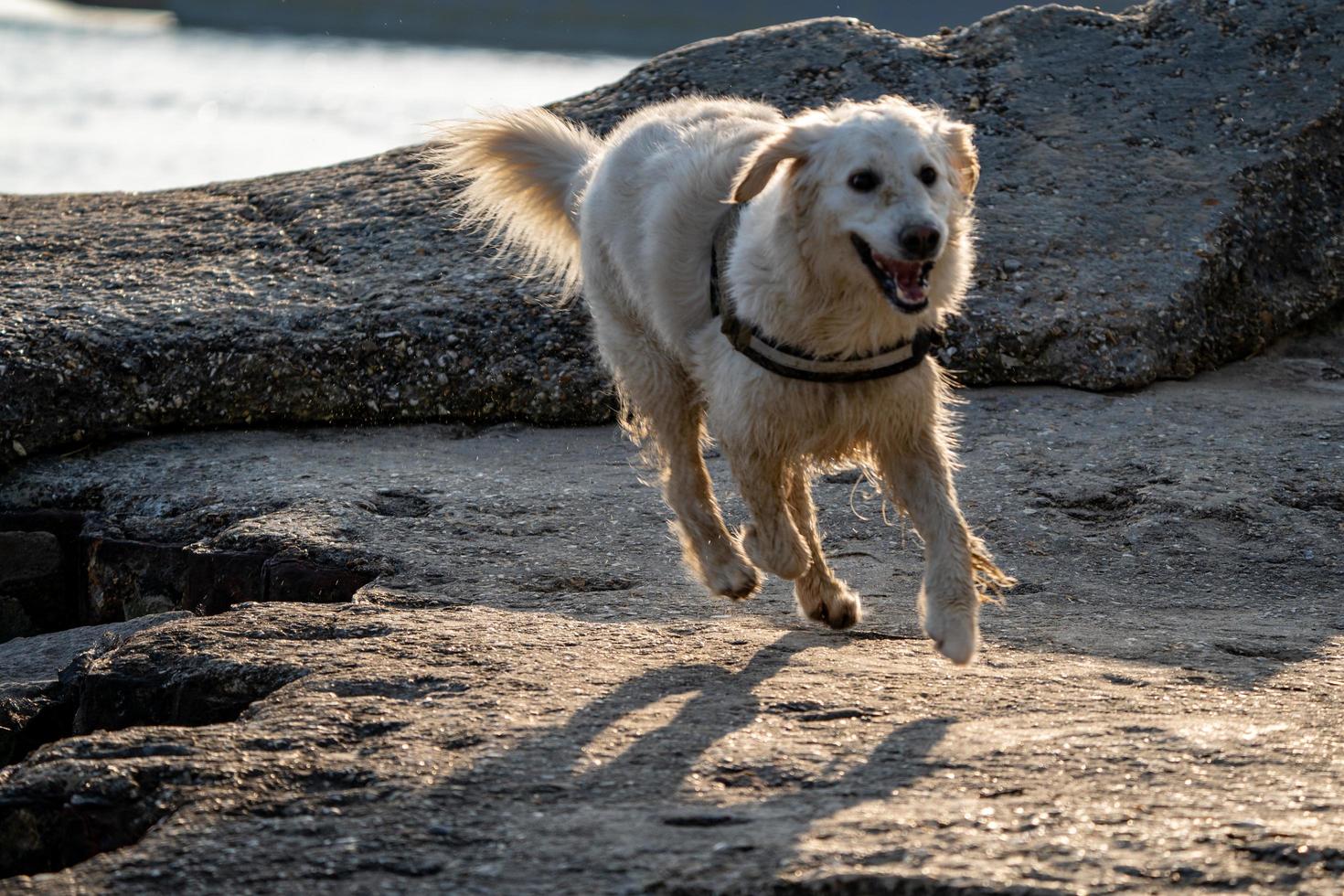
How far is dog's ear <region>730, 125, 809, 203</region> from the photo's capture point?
399 cm

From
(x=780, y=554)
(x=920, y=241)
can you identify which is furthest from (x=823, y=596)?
(x=920, y=241)

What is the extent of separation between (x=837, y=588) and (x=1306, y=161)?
4712 millimetres

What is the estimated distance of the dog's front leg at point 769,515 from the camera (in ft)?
14.1

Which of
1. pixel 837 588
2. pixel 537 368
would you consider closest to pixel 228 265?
pixel 537 368

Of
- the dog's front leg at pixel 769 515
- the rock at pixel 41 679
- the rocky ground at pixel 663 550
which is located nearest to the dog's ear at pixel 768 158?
the dog's front leg at pixel 769 515

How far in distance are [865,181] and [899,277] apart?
27 centimetres

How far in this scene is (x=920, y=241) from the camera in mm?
3672

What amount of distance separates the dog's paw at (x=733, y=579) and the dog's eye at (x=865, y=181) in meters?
1.34

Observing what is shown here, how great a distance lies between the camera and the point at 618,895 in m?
2.53

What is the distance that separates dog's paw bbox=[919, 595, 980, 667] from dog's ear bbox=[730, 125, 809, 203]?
49.2 inches

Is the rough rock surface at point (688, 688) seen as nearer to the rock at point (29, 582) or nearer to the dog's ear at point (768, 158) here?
the rock at point (29, 582)

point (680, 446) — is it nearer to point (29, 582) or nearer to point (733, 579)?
point (733, 579)

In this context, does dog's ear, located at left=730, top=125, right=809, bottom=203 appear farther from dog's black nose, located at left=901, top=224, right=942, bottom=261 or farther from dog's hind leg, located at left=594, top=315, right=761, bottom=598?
dog's hind leg, located at left=594, top=315, right=761, bottom=598

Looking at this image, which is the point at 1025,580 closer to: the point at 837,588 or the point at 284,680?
the point at 837,588
